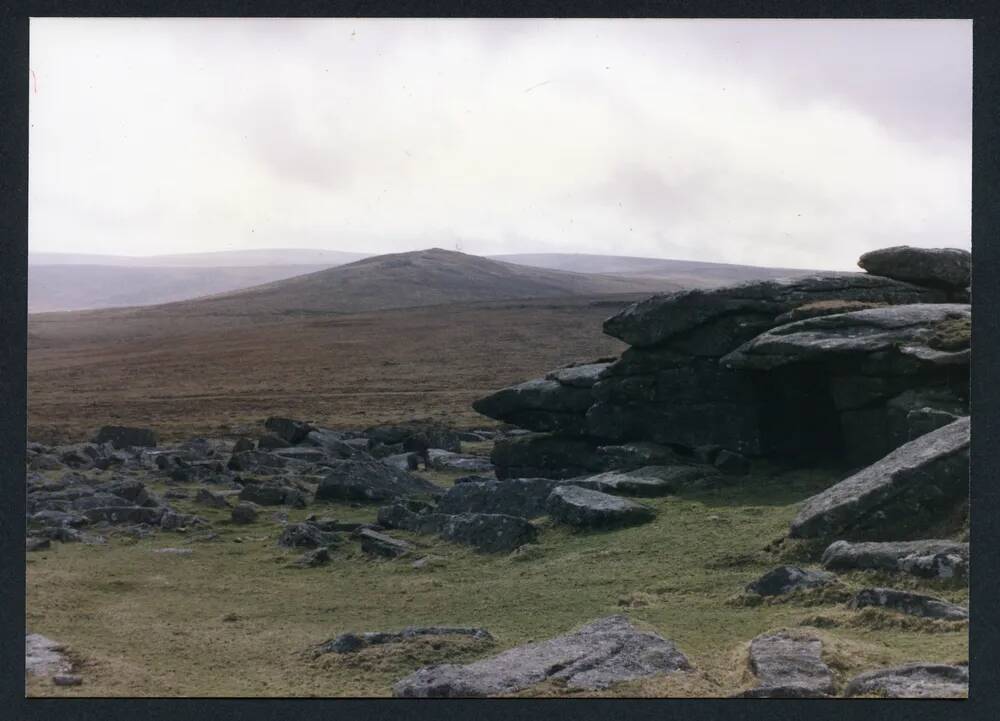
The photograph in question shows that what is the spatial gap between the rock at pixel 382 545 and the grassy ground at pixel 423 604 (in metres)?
0.34

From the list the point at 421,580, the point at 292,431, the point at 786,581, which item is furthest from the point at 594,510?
the point at 292,431

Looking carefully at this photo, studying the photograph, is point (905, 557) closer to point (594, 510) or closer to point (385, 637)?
point (594, 510)

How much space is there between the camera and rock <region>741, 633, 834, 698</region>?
33.7 ft

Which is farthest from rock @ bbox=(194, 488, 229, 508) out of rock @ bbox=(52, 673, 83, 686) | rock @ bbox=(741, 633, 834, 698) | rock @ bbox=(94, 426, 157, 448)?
rock @ bbox=(741, 633, 834, 698)

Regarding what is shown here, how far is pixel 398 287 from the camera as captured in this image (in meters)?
105

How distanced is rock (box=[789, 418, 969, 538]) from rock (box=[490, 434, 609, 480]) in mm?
8813

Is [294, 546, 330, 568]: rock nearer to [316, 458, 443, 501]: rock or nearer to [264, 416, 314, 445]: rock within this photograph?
[316, 458, 443, 501]: rock

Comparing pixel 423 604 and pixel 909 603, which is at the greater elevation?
pixel 909 603

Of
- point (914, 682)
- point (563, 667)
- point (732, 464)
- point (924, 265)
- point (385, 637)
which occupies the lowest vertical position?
point (385, 637)

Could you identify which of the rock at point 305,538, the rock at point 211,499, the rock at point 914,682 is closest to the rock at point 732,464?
the rock at point 305,538

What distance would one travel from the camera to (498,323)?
264 ft

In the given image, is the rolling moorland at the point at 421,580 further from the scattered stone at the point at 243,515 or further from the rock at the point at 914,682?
the rock at the point at 914,682

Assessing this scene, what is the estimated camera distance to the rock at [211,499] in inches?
853

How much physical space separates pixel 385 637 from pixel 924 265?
14.6m
